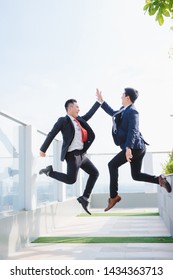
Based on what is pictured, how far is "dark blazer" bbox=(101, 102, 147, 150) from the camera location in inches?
153

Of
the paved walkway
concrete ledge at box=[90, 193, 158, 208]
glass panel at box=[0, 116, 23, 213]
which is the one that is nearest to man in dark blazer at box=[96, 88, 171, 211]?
the paved walkway

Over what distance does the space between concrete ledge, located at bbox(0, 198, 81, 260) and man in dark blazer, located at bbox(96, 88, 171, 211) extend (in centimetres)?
184

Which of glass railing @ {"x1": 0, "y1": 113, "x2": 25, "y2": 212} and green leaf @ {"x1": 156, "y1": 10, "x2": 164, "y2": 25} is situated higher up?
green leaf @ {"x1": 156, "y1": 10, "x2": 164, "y2": 25}

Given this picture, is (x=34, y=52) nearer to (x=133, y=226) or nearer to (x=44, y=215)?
(x=44, y=215)

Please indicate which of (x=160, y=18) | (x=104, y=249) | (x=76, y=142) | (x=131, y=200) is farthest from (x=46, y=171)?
(x=131, y=200)

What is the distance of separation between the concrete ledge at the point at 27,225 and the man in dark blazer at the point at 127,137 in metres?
1.84

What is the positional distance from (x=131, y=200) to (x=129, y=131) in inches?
406

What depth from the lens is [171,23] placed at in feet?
13.9

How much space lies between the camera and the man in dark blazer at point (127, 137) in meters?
3.89

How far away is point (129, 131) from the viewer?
3895 millimetres

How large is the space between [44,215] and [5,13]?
3.76 meters

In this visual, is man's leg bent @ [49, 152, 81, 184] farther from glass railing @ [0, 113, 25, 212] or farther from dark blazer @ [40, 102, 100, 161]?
glass railing @ [0, 113, 25, 212]

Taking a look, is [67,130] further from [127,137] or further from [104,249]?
[104,249]

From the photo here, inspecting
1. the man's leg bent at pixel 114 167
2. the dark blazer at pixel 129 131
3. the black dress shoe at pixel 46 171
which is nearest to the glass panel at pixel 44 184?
the black dress shoe at pixel 46 171
